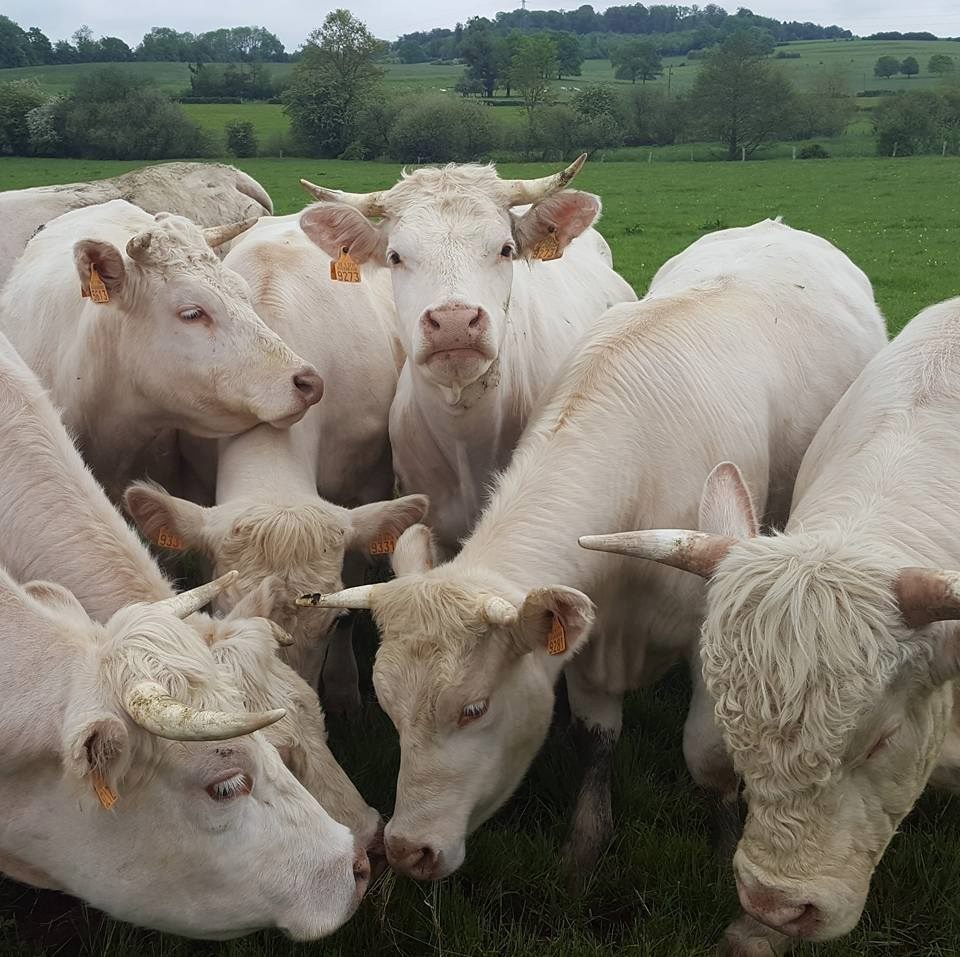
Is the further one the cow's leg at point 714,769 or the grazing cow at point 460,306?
the grazing cow at point 460,306

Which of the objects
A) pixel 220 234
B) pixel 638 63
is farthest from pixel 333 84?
pixel 220 234

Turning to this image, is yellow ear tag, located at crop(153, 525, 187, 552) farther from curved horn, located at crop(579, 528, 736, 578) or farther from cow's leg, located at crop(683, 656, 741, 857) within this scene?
cow's leg, located at crop(683, 656, 741, 857)

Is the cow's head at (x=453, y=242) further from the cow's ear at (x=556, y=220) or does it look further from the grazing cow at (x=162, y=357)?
the grazing cow at (x=162, y=357)

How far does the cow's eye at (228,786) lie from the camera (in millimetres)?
3166

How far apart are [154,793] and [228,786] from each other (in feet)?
0.72

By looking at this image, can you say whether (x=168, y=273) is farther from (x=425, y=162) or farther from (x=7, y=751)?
(x=425, y=162)

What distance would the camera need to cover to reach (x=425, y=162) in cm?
4819

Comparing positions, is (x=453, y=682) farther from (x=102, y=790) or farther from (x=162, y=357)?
(x=162, y=357)

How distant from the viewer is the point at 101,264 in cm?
523

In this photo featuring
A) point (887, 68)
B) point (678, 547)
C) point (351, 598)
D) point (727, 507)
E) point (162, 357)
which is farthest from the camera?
point (887, 68)

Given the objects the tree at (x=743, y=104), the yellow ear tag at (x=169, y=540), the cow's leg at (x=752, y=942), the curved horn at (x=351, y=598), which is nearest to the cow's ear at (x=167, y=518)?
the yellow ear tag at (x=169, y=540)

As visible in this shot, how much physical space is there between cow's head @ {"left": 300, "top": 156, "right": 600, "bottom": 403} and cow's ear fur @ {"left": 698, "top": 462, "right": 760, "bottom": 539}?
1.28m

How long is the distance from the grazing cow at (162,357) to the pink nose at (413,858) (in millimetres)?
2285

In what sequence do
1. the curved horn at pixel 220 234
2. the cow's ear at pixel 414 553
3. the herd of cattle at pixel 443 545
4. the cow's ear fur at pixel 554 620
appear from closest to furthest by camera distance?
the herd of cattle at pixel 443 545 < the cow's ear fur at pixel 554 620 < the cow's ear at pixel 414 553 < the curved horn at pixel 220 234
